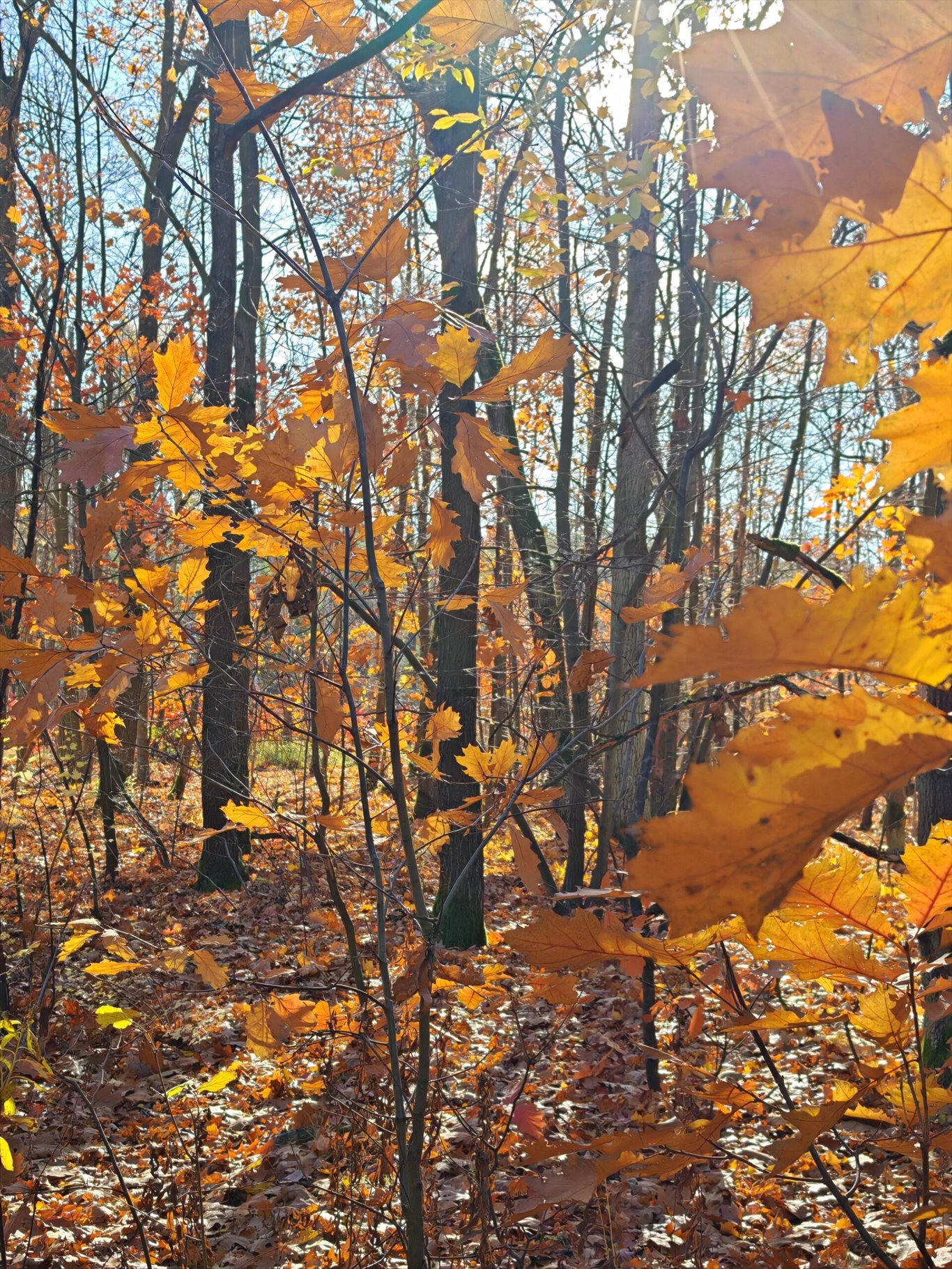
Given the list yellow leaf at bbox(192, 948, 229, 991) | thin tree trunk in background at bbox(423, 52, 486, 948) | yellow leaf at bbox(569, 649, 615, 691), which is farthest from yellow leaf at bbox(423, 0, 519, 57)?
thin tree trunk in background at bbox(423, 52, 486, 948)

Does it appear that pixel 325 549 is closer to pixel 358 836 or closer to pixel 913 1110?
pixel 913 1110

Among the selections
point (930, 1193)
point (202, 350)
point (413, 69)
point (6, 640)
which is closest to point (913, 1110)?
point (930, 1193)

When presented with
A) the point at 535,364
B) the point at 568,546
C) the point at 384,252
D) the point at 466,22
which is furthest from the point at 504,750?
the point at 568,546

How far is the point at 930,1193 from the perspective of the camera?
2.79 ft

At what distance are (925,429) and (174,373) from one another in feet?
4.01

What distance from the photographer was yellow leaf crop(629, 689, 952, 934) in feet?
1.30

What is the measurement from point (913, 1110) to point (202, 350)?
300 inches

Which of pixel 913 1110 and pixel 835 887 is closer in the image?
pixel 835 887

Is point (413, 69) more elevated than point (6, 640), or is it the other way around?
point (413, 69)

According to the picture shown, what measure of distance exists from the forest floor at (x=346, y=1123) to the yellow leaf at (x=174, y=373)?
989mm

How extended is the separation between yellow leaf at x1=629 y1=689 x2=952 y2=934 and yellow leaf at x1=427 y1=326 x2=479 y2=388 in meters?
1.10

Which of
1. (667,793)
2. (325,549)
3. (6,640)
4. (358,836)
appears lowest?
(358,836)

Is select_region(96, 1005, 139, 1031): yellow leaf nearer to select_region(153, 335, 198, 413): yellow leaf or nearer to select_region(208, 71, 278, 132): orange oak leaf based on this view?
select_region(153, 335, 198, 413): yellow leaf

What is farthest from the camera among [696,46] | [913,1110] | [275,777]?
[275,777]
